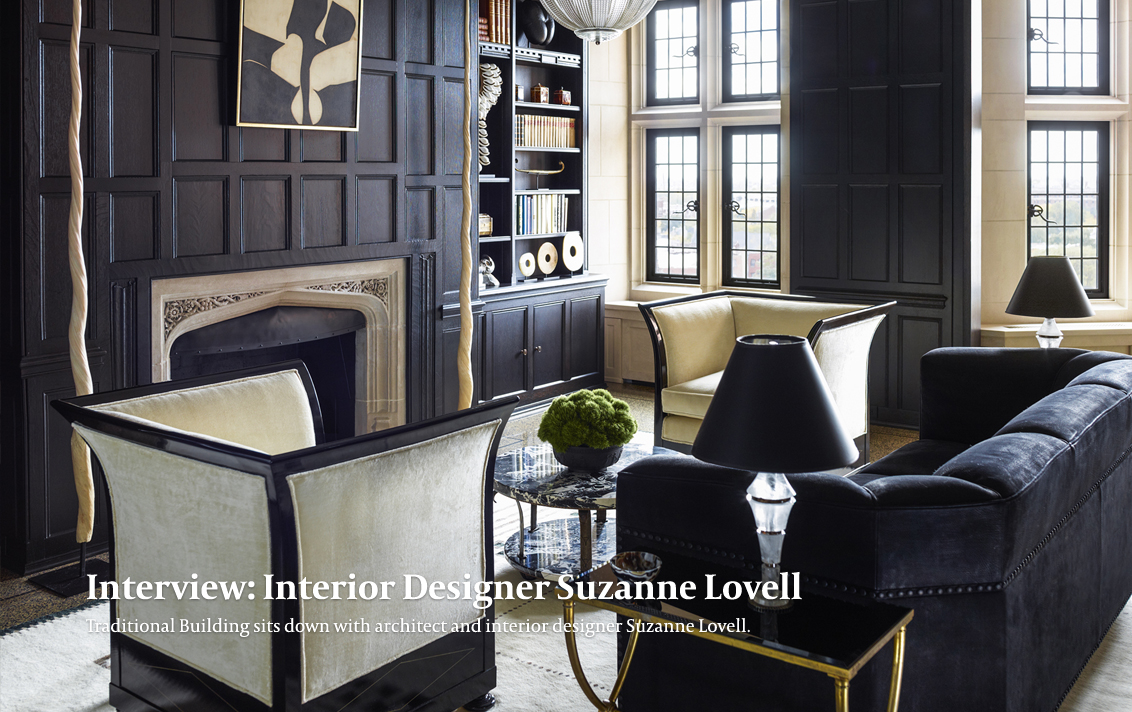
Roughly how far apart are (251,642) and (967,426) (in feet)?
9.87

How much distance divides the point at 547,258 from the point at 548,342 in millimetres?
613

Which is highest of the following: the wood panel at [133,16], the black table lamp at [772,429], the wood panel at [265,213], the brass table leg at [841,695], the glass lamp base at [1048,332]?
the wood panel at [133,16]

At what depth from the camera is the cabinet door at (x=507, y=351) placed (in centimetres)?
658

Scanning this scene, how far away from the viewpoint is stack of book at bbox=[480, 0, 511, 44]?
256 inches

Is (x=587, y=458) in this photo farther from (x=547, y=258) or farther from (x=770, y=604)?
(x=547, y=258)

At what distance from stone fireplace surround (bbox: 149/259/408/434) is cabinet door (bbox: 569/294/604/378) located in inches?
77.4

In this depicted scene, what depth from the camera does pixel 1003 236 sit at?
657cm

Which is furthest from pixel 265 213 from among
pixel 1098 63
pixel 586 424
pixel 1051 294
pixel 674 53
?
pixel 1098 63

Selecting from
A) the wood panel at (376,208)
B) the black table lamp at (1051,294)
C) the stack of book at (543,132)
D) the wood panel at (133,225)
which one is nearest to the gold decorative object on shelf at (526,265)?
the stack of book at (543,132)

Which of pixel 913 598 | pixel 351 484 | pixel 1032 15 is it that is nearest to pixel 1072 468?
pixel 913 598

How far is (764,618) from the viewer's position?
7.44 ft

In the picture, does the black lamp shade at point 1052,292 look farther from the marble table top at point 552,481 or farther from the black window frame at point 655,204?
the black window frame at point 655,204

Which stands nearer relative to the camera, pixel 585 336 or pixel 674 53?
pixel 585 336

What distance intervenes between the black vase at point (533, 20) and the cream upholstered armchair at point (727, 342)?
2377 millimetres
